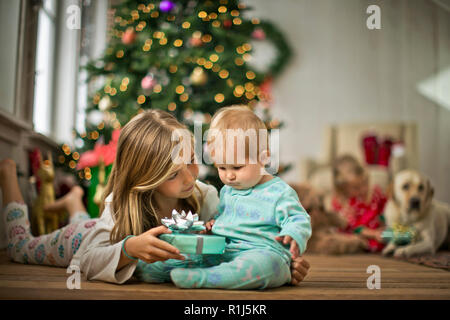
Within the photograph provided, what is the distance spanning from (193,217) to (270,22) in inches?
173

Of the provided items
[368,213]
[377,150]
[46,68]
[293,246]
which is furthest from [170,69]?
[377,150]

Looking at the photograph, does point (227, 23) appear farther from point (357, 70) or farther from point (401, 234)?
point (357, 70)

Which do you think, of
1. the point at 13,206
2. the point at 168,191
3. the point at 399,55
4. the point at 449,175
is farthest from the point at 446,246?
the point at 399,55

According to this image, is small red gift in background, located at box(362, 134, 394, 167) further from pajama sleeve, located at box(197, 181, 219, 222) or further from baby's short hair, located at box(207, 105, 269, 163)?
baby's short hair, located at box(207, 105, 269, 163)

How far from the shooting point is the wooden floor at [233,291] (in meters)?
0.96

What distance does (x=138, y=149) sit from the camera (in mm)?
1189

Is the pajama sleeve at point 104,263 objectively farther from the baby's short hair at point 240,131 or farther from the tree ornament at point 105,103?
the tree ornament at point 105,103

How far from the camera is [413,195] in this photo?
223cm

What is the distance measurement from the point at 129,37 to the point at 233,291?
2.05 m

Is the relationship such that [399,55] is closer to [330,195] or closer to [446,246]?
[330,195]

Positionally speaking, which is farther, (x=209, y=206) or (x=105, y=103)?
(x=105, y=103)

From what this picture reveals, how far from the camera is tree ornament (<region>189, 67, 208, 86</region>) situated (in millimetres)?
2525

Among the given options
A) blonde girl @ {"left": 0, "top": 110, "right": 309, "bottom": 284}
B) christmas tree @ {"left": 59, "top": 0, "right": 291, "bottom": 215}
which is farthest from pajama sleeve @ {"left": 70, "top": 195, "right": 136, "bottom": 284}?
christmas tree @ {"left": 59, "top": 0, "right": 291, "bottom": 215}

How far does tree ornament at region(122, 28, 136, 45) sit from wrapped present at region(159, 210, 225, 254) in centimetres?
186
